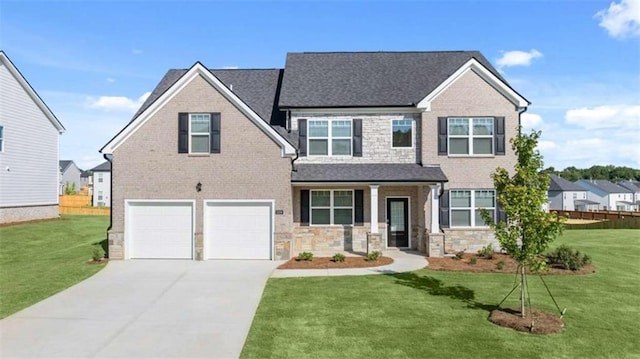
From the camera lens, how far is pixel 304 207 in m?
18.6

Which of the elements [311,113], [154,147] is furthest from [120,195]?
[311,113]

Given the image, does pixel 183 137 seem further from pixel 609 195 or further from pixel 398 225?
pixel 609 195

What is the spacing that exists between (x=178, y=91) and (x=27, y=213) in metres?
17.7

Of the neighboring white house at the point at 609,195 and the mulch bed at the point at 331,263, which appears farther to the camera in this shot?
the neighboring white house at the point at 609,195

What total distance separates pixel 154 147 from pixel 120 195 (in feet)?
8.03

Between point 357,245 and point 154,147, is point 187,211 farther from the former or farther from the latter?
point 357,245

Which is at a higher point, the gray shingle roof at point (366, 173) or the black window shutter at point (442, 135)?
the black window shutter at point (442, 135)

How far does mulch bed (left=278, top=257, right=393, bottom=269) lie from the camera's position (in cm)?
1495

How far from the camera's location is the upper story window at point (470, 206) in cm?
1842

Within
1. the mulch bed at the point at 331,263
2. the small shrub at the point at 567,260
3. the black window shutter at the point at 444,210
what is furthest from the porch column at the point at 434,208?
the small shrub at the point at 567,260

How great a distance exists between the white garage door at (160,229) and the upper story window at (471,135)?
12.2 metres

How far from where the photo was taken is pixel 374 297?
1107 centimetres

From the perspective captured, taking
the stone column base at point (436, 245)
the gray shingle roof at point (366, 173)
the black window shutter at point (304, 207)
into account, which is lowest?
the stone column base at point (436, 245)

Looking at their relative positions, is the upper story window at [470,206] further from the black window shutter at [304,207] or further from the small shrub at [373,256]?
the black window shutter at [304,207]
